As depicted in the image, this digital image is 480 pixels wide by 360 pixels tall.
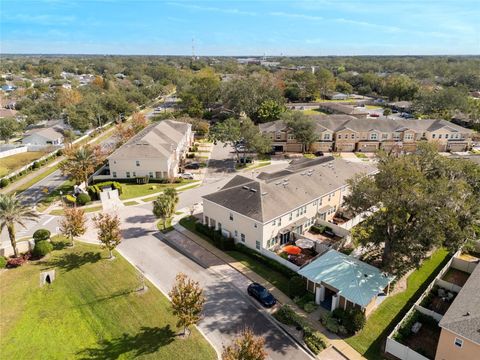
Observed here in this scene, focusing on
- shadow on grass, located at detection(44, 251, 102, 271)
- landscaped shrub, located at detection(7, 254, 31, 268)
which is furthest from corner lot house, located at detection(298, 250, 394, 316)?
landscaped shrub, located at detection(7, 254, 31, 268)

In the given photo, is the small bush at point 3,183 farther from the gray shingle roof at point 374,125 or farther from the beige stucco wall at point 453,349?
the beige stucco wall at point 453,349

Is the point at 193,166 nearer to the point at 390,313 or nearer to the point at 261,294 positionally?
the point at 261,294

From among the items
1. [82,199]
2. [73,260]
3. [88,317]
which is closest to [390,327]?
[88,317]

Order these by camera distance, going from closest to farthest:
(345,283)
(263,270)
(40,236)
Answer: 1. (345,283)
2. (263,270)
3. (40,236)

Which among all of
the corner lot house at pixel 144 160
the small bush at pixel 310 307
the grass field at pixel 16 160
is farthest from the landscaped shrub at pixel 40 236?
the grass field at pixel 16 160

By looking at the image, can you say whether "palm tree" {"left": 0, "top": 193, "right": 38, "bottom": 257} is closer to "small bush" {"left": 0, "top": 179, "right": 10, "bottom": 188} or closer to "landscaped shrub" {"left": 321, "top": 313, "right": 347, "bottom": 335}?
"small bush" {"left": 0, "top": 179, "right": 10, "bottom": 188}
